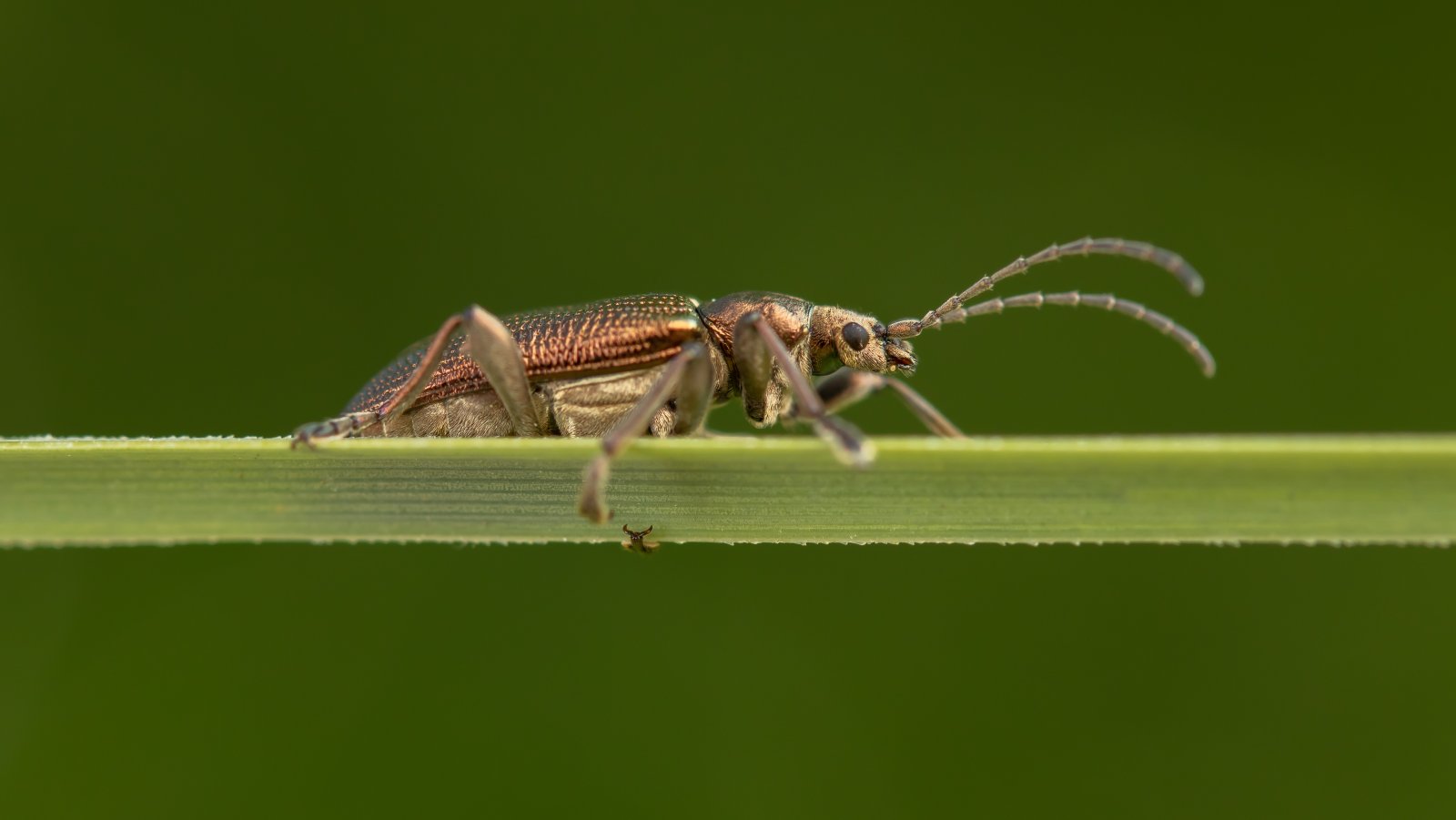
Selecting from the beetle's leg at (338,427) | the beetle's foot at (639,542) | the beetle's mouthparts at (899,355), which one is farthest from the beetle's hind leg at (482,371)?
the beetle's mouthparts at (899,355)

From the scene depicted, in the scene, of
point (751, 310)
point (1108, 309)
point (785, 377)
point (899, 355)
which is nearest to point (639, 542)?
point (785, 377)

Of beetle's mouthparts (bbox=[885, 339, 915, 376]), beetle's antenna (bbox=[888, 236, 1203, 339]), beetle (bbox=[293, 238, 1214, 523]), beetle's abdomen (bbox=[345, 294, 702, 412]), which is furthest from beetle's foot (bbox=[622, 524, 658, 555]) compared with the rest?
beetle's antenna (bbox=[888, 236, 1203, 339])

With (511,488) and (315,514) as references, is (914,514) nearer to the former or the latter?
(511,488)

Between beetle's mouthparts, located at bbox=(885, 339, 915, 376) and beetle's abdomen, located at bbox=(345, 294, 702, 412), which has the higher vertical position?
beetle's mouthparts, located at bbox=(885, 339, 915, 376)

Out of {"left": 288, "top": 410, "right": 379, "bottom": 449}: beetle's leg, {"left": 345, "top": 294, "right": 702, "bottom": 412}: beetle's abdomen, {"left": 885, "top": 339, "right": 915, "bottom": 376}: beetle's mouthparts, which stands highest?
{"left": 885, "top": 339, "right": 915, "bottom": 376}: beetle's mouthparts

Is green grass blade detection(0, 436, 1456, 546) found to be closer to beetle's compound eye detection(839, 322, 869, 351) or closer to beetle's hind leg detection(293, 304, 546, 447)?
beetle's hind leg detection(293, 304, 546, 447)

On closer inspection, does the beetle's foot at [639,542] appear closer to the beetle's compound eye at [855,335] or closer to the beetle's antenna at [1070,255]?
the beetle's compound eye at [855,335]

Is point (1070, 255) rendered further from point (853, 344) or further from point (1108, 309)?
point (853, 344)
